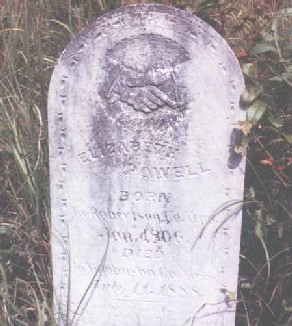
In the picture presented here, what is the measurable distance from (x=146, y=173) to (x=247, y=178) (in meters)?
0.49

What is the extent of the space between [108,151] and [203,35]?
16.8 inches

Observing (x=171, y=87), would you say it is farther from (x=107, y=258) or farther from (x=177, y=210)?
(x=107, y=258)

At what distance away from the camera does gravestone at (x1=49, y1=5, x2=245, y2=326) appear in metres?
1.75

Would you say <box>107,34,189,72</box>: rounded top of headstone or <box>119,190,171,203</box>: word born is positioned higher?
<box>107,34,189,72</box>: rounded top of headstone

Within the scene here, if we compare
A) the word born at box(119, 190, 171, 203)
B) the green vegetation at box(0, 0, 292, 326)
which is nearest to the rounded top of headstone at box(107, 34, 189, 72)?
the green vegetation at box(0, 0, 292, 326)

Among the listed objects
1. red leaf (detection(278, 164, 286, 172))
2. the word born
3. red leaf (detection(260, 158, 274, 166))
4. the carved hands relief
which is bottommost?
the word born

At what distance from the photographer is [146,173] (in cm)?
186

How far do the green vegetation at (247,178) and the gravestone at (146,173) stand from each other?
4.4 inches

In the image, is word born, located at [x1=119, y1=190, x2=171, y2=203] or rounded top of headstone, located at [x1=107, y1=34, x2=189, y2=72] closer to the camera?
rounded top of headstone, located at [x1=107, y1=34, x2=189, y2=72]

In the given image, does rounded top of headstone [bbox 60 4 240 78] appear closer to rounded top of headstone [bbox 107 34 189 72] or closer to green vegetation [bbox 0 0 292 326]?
rounded top of headstone [bbox 107 34 189 72]

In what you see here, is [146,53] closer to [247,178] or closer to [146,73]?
[146,73]

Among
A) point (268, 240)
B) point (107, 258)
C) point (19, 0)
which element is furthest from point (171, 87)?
point (19, 0)

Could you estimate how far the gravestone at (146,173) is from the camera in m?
1.75

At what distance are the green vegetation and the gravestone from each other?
0.11 meters
